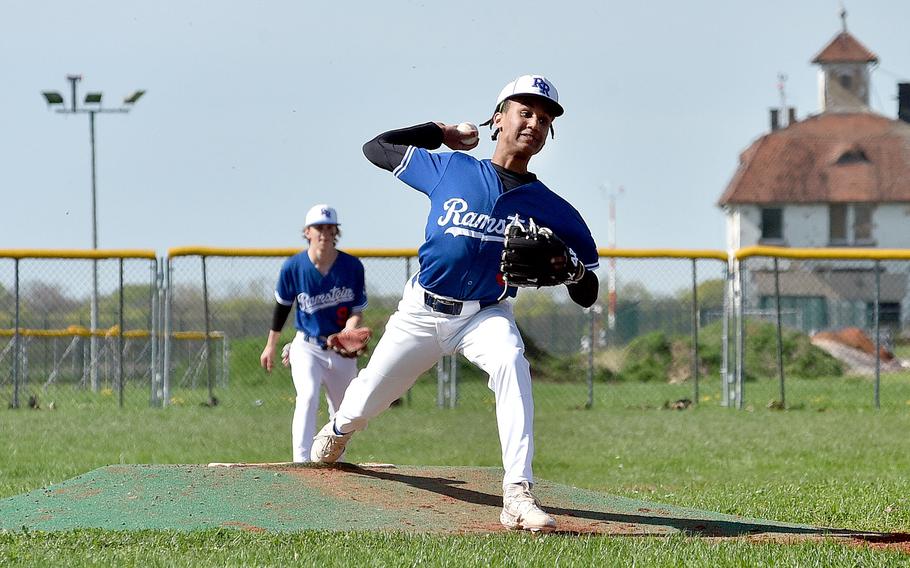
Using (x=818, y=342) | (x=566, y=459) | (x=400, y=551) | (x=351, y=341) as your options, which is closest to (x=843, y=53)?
(x=818, y=342)

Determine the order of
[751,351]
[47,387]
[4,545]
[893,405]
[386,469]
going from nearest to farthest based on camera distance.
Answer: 1. [4,545]
2. [386,469]
3. [893,405]
4. [47,387]
5. [751,351]

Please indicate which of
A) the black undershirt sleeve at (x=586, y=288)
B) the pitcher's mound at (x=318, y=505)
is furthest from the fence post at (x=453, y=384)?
the black undershirt sleeve at (x=586, y=288)

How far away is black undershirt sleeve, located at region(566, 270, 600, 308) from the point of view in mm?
6516

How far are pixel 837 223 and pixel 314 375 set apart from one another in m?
51.4

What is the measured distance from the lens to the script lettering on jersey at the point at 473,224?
6.33m

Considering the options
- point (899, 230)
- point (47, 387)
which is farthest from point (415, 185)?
point (899, 230)

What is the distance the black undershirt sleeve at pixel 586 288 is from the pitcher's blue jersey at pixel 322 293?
314 centimetres

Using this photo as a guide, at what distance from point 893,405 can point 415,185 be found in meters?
12.6

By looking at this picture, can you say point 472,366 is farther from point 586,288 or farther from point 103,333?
point 586,288

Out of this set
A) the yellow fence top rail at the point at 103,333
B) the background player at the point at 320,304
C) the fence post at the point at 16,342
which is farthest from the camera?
the yellow fence top rail at the point at 103,333

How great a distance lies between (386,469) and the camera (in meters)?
7.93

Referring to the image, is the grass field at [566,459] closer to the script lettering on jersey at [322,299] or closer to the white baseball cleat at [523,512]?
the white baseball cleat at [523,512]

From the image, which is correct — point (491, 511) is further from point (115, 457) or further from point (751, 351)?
point (751, 351)

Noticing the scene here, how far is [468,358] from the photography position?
6555 mm
